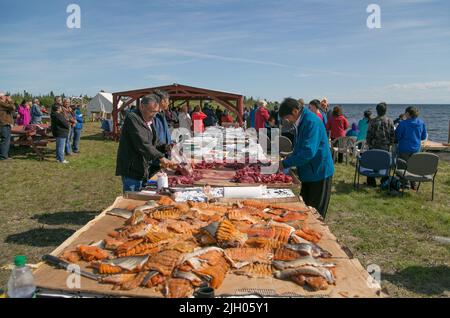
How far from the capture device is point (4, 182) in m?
9.62

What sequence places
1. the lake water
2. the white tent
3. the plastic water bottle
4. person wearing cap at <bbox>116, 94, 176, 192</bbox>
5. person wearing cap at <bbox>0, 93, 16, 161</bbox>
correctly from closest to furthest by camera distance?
the plastic water bottle
person wearing cap at <bbox>116, 94, 176, 192</bbox>
person wearing cap at <bbox>0, 93, 16, 161</bbox>
the white tent
the lake water

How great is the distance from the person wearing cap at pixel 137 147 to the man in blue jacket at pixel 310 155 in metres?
1.61

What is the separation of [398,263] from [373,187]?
4485 mm

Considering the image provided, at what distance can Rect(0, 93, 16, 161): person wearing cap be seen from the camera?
11727mm

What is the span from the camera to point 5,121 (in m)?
11.9

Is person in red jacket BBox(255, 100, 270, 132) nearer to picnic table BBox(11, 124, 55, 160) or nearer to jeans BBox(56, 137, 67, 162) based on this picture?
jeans BBox(56, 137, 67, 162)

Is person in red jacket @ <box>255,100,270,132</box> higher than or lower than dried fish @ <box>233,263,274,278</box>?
higher

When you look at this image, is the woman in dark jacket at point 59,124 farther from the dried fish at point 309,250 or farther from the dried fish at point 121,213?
the dried fish at point 309,250

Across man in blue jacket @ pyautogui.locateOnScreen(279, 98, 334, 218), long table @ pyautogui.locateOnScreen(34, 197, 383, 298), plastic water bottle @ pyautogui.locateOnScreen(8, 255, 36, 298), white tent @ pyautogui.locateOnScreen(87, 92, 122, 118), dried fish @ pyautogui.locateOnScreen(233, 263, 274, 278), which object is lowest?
long table @ pyautogui.locateOnScreen(34, 197, 383, 298)

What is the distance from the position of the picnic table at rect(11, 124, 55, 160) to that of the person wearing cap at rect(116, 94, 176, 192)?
9.10 m

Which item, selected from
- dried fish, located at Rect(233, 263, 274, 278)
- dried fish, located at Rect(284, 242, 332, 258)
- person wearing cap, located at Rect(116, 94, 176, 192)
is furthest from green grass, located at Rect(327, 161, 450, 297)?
person wearing cap, located at Rect(116, 94, 176, 192)

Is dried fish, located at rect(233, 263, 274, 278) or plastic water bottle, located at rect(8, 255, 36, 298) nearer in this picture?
plastic water bottle, located at rect(8, 255, 36, 298)

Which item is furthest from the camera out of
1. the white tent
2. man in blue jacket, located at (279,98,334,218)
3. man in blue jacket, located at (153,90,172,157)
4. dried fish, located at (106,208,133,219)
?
the white tent

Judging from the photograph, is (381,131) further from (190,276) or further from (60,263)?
(60,263)
